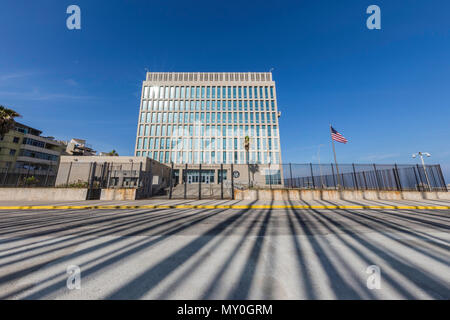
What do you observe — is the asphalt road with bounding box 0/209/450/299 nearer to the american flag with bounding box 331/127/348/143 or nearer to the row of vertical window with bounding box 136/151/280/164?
the american flag with bounding box 331/127/348/143

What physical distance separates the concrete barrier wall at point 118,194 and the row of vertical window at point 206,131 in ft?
97.2

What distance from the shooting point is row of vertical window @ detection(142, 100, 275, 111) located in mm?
42344

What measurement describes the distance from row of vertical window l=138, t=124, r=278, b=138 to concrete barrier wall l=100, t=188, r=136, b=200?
29.6 m

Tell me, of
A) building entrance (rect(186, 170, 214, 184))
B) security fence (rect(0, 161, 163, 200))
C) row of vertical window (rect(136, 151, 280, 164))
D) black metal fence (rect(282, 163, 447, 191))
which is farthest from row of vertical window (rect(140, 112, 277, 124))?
black metal fence (rect(282, 163, 447, 191))

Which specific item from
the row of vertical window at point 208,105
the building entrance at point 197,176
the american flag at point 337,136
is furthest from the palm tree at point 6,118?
the american flag at point 337,136

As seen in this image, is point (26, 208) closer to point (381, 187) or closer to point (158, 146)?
point (381, 187)

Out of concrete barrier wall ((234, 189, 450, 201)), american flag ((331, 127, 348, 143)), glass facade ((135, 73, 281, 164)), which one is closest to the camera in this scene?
concrete barrier wall ((234, 189, 450, 201))

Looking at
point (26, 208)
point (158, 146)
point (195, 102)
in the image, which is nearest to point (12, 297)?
point (26, 208)

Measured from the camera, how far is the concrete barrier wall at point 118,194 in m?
12.3

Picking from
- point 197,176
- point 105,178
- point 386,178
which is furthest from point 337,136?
point 197,176

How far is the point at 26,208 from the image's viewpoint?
840 cm

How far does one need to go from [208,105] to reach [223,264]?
44.4 metres

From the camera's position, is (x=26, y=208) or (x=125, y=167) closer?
(x=26, y=208)
